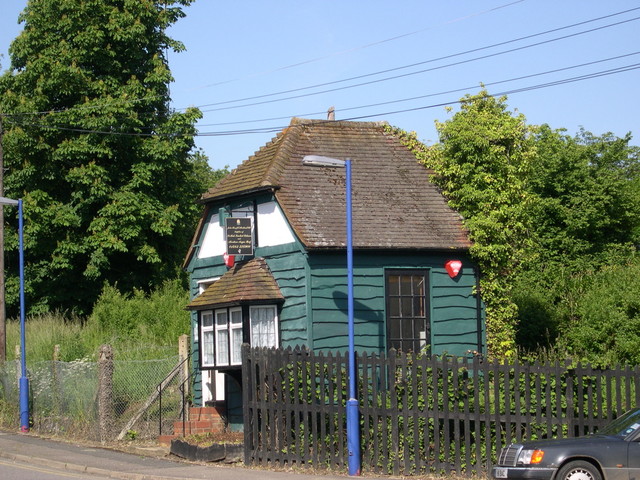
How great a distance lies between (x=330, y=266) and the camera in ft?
61.8

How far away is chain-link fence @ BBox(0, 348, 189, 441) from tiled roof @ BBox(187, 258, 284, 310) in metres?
2.54

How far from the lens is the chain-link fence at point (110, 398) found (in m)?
20.8

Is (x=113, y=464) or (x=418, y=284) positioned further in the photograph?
(x=418, y=284)

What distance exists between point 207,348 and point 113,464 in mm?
4155

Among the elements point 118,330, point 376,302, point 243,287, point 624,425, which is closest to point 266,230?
point 243,287

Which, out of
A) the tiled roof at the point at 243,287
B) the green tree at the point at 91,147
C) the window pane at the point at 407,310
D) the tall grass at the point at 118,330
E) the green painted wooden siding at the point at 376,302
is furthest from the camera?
the green tree at the point at 91,147

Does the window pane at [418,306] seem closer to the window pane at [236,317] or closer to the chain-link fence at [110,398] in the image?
the window pane at [236,317]

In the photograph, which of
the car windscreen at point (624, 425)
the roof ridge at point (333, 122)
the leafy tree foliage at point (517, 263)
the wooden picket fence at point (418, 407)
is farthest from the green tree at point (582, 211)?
the car windscreen at point (624, 425)

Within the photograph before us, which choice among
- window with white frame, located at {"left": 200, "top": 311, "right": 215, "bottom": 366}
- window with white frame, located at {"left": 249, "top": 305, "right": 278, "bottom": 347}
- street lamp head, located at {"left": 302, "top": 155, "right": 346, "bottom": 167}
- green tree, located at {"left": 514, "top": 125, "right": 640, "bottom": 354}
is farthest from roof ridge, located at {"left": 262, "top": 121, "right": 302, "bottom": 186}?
green tree, located at {"left": 514, "top": 125, "right": 640, "bottom": 354}

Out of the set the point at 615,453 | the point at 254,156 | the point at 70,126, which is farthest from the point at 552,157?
the point at 615,453

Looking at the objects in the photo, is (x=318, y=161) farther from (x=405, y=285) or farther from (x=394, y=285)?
(x=405, y=285)

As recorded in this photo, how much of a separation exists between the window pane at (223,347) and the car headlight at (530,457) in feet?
29.8

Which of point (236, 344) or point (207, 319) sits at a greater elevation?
point (207, 319)

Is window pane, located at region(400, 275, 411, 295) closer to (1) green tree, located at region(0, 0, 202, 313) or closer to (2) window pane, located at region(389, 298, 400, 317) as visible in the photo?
(2) window pane, located at region(389, 298, 400, 317)
